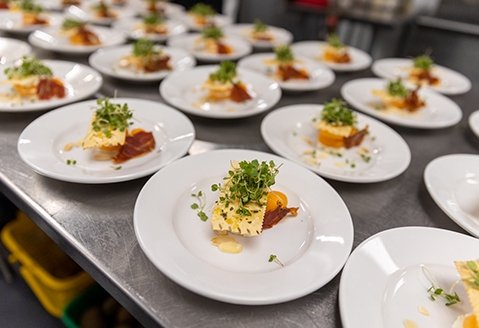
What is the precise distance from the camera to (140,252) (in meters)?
1.15

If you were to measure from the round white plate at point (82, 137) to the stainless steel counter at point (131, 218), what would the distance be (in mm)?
84

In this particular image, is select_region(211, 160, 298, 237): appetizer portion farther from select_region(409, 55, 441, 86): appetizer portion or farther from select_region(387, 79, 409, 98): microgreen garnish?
select_region(409, 55, 441, 86): appetizer portion

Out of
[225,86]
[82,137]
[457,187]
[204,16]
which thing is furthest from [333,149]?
[204,16]

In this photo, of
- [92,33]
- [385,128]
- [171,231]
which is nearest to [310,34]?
[92,33]

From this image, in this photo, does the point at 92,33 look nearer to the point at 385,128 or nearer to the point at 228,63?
the point at 228,63

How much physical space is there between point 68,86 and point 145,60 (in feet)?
1.63

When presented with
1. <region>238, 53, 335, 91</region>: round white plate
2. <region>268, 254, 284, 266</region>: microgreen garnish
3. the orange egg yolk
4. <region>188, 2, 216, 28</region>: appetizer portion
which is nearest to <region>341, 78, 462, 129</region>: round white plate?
<region>238, 53, 335, 91</region>: round white plate

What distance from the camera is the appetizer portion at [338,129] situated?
5.58 ft

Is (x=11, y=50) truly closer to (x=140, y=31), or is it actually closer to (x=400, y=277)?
(x=140, y=31)

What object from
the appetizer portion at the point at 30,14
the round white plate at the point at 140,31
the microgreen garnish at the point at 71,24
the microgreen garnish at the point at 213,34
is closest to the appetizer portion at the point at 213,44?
the microgreen garnish at the point at 213,34

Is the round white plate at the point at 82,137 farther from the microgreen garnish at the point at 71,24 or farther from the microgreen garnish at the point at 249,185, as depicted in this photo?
the microgreen garnish at the point at 71,24

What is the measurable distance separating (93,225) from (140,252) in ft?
0.69

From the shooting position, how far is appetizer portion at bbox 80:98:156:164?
56.3 inches

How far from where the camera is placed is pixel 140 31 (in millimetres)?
3064
